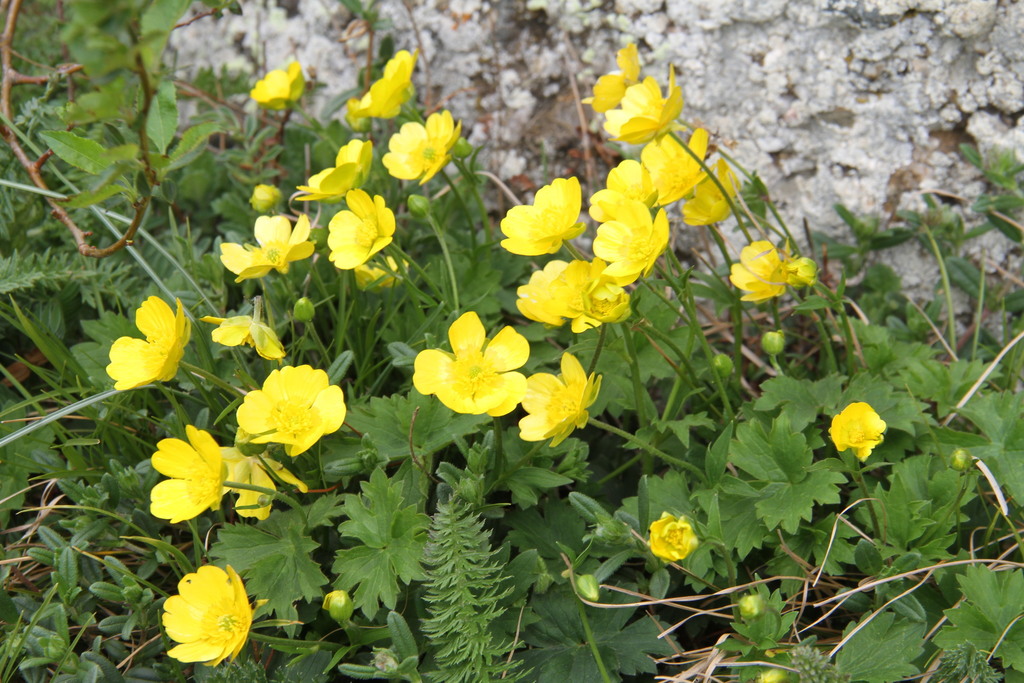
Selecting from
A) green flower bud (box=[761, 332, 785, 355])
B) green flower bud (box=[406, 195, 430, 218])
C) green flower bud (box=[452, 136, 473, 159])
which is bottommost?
green flower bud (box=[761, 332, 785, 355])

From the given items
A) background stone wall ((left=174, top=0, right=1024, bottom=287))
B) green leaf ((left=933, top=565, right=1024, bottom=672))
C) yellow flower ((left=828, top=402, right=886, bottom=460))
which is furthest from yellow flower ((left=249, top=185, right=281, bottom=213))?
green leaf ((left=933, top=565, right=1024, bottom=672))

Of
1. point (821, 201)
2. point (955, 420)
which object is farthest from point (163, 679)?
point (821, 201)

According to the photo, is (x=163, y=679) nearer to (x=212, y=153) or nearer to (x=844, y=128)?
(x=212, y=153)

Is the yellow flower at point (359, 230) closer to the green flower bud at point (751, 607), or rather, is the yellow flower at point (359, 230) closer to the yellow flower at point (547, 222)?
the yellow flower at point (547, 222)

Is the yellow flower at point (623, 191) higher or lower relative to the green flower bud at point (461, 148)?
lower

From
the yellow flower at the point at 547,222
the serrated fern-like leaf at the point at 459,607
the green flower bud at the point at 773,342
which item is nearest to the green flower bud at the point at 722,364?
the green flower bud at the point at 773,342

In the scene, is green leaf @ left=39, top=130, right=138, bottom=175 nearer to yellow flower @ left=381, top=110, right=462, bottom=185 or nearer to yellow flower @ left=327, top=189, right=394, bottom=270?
yellow flower @ left=327, top=189, right=394, bottom=270
